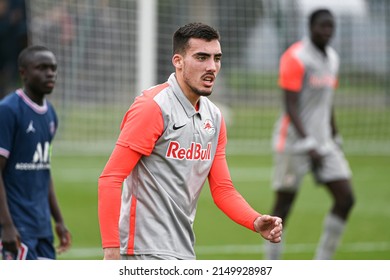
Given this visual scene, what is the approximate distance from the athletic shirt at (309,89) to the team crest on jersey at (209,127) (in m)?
3.97

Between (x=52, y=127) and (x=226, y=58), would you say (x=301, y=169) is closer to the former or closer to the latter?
(x=52, y=127)

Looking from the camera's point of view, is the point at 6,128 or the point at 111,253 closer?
the point at 111,253

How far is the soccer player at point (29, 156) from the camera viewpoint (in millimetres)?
6176

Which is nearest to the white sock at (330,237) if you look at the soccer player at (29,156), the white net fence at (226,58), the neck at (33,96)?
the soccer player at (29,156)

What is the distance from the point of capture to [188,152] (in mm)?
5070

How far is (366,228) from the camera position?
11.1m

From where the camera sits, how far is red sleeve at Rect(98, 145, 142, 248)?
4727 millimetres

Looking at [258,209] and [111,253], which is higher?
[111,253]

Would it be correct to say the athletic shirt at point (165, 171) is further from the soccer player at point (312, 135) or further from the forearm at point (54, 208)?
the soccer player at point (312, 135)

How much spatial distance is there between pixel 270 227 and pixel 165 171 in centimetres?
62

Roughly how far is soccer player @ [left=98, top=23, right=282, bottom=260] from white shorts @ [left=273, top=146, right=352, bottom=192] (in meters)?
3.89

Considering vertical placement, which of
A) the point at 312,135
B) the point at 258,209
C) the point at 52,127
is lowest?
the point at 258,209

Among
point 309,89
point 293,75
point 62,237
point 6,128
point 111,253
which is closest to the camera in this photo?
point 111,253

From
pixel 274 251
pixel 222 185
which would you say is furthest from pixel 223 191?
pixel 274 251
